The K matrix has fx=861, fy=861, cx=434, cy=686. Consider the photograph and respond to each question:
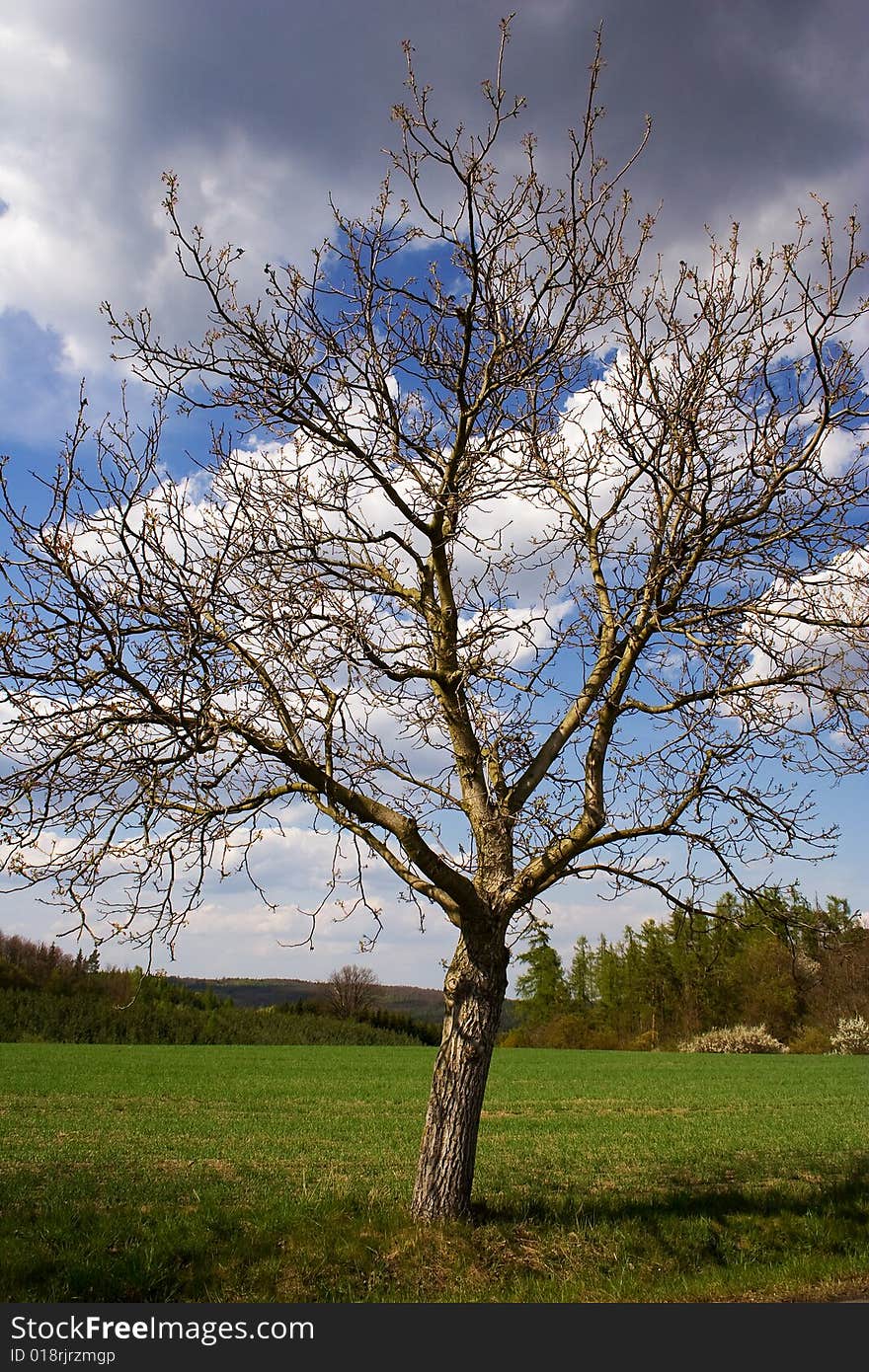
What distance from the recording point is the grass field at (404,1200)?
257 inches

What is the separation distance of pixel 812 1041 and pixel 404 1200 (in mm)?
48784

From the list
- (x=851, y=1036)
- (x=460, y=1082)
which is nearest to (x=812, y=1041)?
(x=851, y=1036)

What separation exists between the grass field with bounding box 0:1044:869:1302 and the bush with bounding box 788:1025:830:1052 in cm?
2970

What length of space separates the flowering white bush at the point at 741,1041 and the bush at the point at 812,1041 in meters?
0.71

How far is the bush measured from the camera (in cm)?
4847

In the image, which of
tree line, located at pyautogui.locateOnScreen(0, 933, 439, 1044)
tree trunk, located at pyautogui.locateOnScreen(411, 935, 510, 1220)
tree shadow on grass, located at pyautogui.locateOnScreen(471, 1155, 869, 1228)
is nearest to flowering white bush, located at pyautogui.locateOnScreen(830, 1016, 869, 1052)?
tree line, located at pyautogui.locateOnScreen(0, 933, 439, 1044)

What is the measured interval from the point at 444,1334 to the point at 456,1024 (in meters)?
2.29

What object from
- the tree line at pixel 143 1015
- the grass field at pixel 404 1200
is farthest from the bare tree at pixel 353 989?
the grass field at pixel 404 1200

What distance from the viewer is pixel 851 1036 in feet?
151

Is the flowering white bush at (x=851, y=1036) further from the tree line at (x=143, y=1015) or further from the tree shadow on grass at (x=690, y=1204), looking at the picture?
the tree shadow on grass at (x=690, y=1204)

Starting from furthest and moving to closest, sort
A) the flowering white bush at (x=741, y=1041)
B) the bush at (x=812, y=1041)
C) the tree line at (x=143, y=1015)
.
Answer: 1. the flowering white bush at (x=741, y=1041)
2. the bush at (x=812, y=1041)
3. the tree line at (x=143, y=1015)

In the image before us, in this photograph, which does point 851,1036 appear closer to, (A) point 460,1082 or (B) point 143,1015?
(B) point 143,1015

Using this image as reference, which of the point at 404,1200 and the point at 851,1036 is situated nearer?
the point at 404,1200

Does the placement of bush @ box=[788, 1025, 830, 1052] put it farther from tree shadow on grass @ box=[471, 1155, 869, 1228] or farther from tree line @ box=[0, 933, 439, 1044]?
tree shadow on grass @ box=[471, 1155, 869, 1228]
